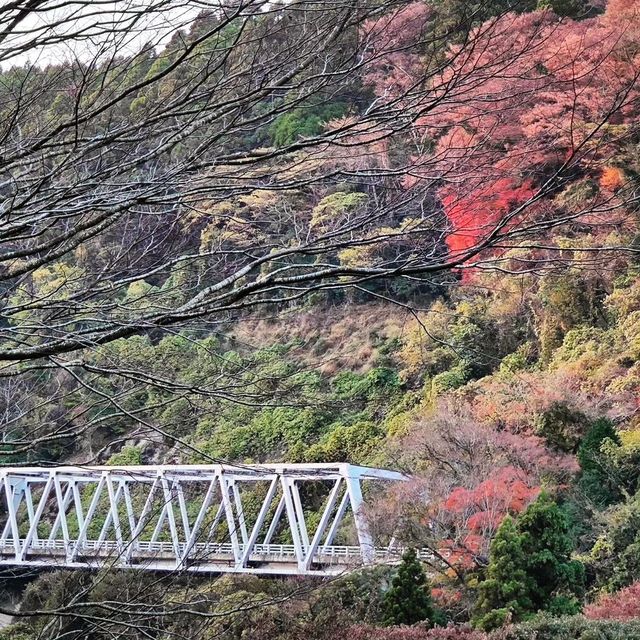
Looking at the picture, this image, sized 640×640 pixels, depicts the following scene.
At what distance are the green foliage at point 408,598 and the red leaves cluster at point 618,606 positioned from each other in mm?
1391

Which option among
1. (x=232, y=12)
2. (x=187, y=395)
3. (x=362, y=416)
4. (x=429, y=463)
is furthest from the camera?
(x=362, y=416)

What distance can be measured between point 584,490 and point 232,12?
25.9ft

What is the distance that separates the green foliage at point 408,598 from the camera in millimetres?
6562

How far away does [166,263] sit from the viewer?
237 cm

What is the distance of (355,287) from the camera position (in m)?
2.04

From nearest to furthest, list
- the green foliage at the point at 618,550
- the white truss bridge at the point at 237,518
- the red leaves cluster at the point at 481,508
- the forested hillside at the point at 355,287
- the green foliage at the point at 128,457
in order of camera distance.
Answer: the forested hillside at the point at 355,287 → the green foliage at the point at 618,550 → the red leaves cluster at the point at 481,508 → the white truss bridge at the point at 237,518 → the green foliage at the point at 128,457

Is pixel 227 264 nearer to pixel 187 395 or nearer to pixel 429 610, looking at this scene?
pixel 187 395

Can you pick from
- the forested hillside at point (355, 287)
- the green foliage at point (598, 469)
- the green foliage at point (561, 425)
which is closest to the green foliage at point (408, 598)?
the forested hillside at point (355, 287)

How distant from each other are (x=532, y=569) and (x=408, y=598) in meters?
1.17

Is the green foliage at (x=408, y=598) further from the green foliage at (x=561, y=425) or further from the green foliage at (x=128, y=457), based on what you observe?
the green foliage at (x=128, y=457)

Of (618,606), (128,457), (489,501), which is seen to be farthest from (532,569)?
(128,457)

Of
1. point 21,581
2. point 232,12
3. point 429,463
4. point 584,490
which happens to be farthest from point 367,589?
point 21,581

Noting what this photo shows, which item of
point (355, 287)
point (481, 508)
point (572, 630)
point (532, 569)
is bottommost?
point (532, 569)

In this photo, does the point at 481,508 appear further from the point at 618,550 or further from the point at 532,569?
the point at 618,550
